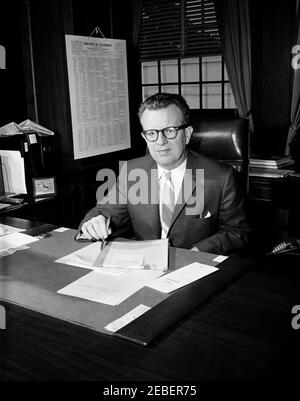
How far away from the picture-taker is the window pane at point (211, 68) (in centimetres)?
376

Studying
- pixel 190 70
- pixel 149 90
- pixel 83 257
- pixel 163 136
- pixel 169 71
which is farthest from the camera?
pixel 149 90

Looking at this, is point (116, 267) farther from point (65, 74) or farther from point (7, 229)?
point (65, 74)

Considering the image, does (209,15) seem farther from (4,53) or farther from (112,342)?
(112,342)

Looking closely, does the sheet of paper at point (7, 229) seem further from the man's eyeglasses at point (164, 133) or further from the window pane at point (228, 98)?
the window pane at point (228, 98)

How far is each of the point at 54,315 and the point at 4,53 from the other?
2663 millimetres

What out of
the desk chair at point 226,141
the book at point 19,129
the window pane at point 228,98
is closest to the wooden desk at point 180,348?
the desk chair at point 226,141

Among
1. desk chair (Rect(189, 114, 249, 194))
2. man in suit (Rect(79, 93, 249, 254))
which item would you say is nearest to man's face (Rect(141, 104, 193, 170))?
man in suit (Rect(79, 93, 249, 254))

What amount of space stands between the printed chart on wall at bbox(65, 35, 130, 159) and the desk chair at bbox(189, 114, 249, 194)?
1255mm

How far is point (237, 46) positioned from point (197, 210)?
1775 millimetres

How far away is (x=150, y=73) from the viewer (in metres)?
4.14

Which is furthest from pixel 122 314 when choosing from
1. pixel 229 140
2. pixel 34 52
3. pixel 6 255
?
pixel 34 52

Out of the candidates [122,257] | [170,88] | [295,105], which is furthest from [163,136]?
[170,88]

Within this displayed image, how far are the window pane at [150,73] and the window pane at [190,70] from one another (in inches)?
10.7

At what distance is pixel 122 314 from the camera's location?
4.15 ft
